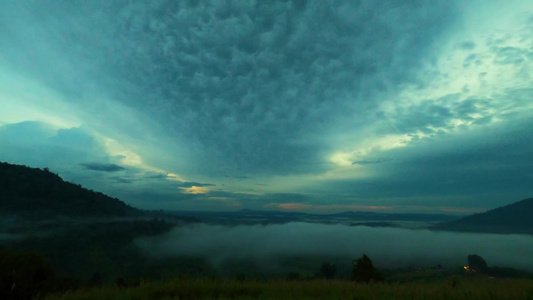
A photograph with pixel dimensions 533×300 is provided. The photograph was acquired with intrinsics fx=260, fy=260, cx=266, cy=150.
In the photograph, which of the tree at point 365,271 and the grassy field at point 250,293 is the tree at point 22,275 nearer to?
the grassy field at point 250,293

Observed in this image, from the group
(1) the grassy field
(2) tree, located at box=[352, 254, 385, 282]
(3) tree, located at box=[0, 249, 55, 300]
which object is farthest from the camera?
(2) tree, located at box=[352, 254, 385, 282]

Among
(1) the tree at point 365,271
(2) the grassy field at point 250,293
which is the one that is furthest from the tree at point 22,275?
(1) the tree at point 365,271

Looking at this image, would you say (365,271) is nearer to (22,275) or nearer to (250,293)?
(250,293)

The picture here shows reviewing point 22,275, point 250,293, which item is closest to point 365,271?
point 250,293

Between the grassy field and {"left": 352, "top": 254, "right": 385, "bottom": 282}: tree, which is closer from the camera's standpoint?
the grassy field

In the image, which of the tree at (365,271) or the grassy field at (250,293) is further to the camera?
the tree at (365,271)

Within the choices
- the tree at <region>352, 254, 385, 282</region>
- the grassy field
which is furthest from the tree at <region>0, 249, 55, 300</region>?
the tree at <region>352, 254, 385, 282</region>

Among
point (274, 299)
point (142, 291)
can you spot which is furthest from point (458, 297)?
point (142, 291)

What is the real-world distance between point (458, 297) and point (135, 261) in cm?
22550

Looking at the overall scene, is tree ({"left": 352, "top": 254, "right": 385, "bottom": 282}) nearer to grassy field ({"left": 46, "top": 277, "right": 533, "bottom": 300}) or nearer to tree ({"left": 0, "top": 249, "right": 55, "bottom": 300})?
grassy field ({"left": 46, "top": 277, "right": 533, "bottom": 300})

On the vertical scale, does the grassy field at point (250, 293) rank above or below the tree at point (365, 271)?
above

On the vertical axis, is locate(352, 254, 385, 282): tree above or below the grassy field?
below

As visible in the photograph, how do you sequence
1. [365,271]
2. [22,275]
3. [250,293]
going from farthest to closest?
[365,271] → [22,275] → [250,293]

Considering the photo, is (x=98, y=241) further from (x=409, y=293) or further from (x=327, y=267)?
(x=409, y=293)
